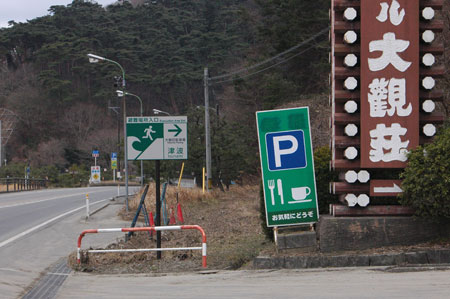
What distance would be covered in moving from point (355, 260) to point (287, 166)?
7.68 ft

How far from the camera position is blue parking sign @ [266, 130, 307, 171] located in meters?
12.2

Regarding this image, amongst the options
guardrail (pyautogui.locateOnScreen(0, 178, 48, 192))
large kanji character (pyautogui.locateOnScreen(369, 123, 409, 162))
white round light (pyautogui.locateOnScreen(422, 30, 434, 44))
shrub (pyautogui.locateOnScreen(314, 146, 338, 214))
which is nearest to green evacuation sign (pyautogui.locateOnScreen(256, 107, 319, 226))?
shrub (pyautogui.locateOnScreen(314, 146, 338, 214))

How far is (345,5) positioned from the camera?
11.6 m

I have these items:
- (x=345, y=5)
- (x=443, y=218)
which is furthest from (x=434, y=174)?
(x=345, y=5)

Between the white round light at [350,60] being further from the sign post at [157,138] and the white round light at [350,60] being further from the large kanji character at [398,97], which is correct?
the sign post at [157,138]

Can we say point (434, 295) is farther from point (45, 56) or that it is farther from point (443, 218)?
point (45, 56)

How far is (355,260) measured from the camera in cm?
1077

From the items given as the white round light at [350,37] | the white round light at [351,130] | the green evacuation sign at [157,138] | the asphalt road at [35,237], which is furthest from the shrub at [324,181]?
the asphalt road at [35,237]

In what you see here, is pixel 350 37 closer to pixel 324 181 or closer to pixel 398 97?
pixel 398 97

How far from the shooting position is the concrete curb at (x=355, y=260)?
10.6 m

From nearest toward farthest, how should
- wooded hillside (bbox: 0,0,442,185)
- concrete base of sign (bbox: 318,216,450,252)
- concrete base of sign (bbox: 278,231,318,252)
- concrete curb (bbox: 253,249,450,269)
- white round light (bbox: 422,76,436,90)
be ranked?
concrete curb (bbox: 253,249,450,269), concrete base of sign (bbox: 318,216,450,252), white round light (bbox: 422,76,436,90), concrete base of sign (bbox: 278,231,318,252), wooded hillside (bbox: 0,0,442,185)

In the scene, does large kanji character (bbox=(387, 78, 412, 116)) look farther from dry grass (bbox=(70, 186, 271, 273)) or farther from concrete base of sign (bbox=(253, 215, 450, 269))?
dry grass (bbox=(70, 186, 271, 273))

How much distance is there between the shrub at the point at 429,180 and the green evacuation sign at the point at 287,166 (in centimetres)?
178

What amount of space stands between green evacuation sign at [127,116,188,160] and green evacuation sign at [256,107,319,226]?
7.46 feet
